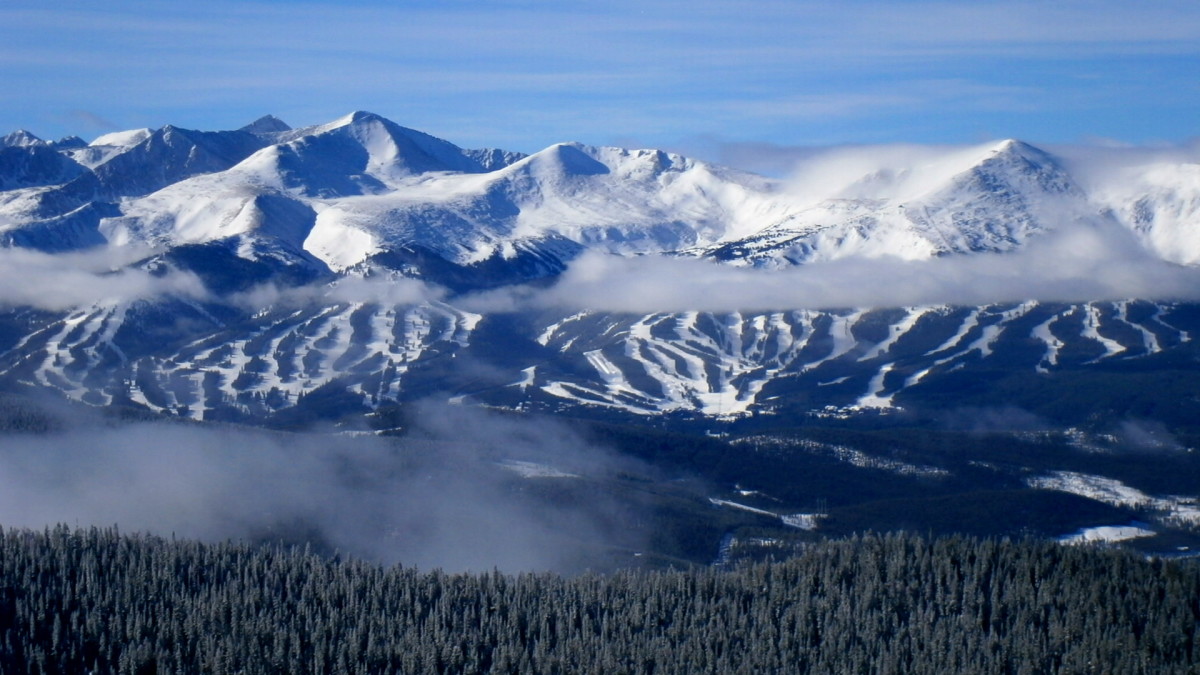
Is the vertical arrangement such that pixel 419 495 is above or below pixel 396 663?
above

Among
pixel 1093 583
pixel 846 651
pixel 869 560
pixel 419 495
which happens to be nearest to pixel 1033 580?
pixel 1093 583

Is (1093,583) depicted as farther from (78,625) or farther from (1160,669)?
(78,625)

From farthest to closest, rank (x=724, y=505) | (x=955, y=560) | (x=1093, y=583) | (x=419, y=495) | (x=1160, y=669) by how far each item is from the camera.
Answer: (x=724, y=505) < (x=419, y=495) < (x=955, y=560) < (x=1093, y=583) < (x=1160, y=669)

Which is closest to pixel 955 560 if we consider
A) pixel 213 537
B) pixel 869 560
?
pixel 869 560

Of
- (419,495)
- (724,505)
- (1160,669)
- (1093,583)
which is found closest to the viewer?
(1160,669)

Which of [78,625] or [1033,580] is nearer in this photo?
[78,625]

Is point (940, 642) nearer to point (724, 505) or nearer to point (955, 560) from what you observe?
point (955, 560)
